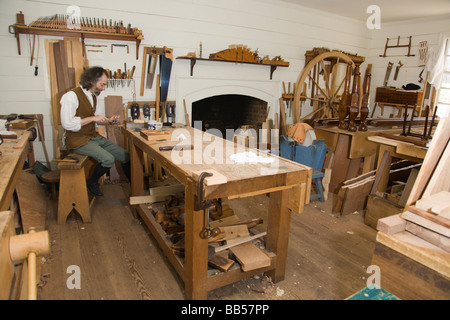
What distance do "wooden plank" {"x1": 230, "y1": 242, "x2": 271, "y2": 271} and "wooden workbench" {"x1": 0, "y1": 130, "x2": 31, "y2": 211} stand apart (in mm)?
1397

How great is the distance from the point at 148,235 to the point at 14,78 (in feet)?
8.04


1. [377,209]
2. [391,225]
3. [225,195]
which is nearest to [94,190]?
[225,195]

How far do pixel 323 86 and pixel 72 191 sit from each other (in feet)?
16.1

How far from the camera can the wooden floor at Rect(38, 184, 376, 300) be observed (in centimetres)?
212

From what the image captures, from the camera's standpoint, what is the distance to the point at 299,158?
3.70m

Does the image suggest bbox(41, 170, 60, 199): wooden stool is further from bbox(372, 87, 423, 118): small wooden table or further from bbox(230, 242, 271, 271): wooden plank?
bbox(372, 87, 423, 118): small wooden table

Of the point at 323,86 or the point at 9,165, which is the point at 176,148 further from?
the point at 323,86

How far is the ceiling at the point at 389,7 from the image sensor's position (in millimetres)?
4943

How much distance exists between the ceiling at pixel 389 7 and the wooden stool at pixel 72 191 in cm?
430

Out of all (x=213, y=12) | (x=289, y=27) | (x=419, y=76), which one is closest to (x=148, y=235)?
(x=213, y=12)

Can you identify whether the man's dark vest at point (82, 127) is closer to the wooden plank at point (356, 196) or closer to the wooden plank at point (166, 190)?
the wooden plank at point (166, 190)

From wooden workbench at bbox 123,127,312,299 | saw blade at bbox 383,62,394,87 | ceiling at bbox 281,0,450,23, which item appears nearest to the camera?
wooden workbench at bbox 123,127,312,299

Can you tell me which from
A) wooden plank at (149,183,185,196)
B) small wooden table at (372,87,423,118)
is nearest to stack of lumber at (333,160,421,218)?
wooden plank at (149,183,185,196)
